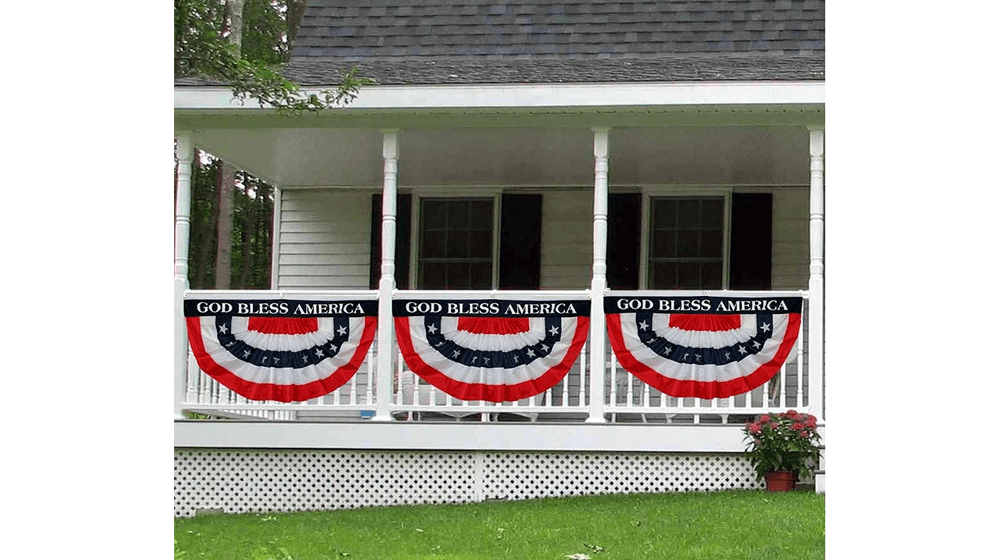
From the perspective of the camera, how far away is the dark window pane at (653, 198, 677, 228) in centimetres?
1238

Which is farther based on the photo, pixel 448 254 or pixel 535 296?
pixel 448 254

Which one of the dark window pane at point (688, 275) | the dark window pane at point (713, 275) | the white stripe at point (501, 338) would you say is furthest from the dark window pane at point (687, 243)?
the white stripe at point (501, 338)

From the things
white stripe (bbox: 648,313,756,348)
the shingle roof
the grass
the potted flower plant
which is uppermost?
the shingle roof

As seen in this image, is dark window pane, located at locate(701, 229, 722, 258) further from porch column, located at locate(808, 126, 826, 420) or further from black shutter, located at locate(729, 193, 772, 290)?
porch column, located at locate(808, 126, 826, 420)

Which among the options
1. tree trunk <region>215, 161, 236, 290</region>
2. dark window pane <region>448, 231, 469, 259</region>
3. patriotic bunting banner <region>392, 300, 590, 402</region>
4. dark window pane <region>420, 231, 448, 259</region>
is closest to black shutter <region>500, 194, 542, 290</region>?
dark window pane <region>448, 231, 469, 259</region>

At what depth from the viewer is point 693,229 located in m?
12.3

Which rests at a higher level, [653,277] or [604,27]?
[604,27]

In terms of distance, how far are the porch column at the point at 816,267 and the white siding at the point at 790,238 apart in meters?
2.44

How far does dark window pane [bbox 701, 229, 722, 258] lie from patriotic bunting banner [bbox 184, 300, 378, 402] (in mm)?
3650
